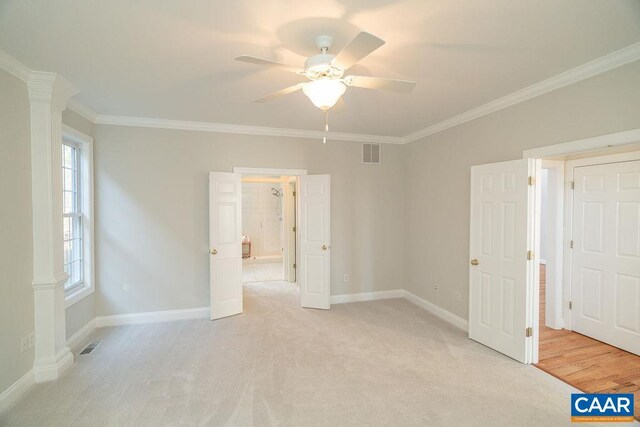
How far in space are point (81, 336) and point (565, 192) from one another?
6.15 meters

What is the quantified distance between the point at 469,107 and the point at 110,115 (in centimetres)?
444

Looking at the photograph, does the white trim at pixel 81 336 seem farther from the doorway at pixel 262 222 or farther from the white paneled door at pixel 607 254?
the white paneled door at pixel 607 254

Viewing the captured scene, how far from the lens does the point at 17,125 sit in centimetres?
251

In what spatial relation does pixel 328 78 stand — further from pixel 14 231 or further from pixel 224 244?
pixel 224 244

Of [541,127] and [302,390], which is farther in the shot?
[541,127]

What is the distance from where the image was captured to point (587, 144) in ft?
8.30

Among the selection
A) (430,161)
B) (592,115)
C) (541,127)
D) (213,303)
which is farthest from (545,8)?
(213,303)

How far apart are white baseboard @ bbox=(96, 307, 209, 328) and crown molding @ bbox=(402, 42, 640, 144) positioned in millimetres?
4307

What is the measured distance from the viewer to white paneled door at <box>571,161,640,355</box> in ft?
10.5

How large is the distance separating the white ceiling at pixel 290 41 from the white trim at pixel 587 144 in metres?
0.63

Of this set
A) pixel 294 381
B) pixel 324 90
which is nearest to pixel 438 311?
pixel 294 381

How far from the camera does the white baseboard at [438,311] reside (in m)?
3.89

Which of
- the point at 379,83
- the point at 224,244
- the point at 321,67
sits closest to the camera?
the point at 321,67

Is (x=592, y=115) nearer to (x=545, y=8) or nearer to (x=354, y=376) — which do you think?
(x=545, y=8)
